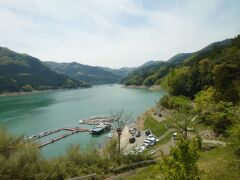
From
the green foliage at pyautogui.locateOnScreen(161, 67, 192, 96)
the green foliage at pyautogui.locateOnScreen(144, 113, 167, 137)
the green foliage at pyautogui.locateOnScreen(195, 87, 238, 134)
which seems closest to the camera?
the green foliage at pyautogui.locateOnScreen(195, 87, 238, 134)

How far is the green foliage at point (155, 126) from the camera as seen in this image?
50.5 meters

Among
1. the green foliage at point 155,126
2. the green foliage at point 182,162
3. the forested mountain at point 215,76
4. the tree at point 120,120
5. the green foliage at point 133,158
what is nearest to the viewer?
the green foliage at point 182,162

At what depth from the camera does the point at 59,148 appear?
2047 inches

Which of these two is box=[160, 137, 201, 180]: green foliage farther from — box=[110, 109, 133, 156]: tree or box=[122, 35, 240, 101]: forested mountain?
box=[122, 35, 240, 101]: forested mountain

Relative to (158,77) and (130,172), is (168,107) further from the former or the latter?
(158,77)

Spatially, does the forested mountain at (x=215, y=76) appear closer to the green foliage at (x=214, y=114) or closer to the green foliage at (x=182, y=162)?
the green foliage at (x=214, y=114)

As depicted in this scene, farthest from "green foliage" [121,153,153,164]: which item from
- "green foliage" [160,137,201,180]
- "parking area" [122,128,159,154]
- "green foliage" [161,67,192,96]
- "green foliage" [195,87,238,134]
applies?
"green foliage" [161,67,192,96]

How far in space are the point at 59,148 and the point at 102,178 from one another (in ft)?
115

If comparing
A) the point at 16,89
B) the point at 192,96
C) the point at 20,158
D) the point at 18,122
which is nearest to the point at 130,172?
the point at 20,158

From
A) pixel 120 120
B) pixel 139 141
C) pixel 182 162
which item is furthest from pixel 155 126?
pixel 182 162

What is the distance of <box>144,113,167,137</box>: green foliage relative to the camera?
50513mm

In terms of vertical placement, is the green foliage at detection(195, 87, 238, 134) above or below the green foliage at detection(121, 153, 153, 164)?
above

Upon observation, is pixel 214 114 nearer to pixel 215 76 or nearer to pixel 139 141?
pixel 215 76

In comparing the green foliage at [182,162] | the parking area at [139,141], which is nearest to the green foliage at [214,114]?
the parking area at [139,141]
